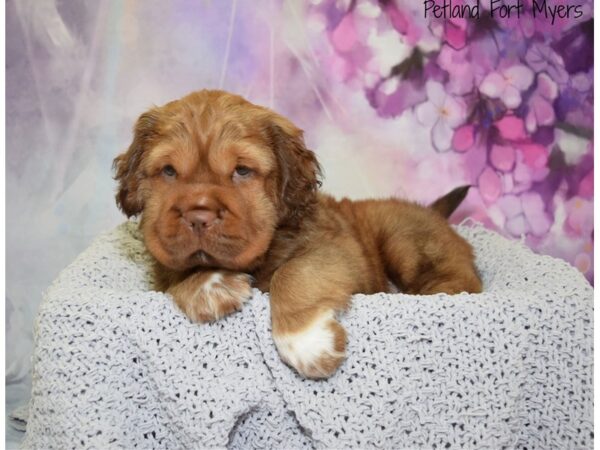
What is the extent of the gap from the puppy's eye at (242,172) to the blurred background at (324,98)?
1.95 m

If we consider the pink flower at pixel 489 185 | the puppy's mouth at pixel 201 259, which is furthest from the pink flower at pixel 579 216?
the puppy's mouth at pixel 201 259

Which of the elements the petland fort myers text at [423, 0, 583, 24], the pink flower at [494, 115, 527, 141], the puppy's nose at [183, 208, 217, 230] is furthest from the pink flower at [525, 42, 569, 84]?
the puppy's nose at [183, 208, 217, 230]

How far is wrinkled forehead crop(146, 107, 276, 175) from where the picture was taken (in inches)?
122

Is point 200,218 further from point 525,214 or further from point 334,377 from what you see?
point 525,214

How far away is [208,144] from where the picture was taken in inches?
123

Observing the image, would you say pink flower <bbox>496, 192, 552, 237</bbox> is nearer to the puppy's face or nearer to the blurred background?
the blurred background

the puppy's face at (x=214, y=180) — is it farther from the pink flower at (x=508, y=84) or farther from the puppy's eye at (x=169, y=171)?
the pink flower at (x=508, y=84)

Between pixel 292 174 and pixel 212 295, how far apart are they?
0.68 meters

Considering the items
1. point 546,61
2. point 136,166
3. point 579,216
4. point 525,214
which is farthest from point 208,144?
point 579,216

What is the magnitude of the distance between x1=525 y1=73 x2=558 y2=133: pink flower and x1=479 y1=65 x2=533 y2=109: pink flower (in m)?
0.08

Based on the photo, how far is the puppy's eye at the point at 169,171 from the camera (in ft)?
10.5

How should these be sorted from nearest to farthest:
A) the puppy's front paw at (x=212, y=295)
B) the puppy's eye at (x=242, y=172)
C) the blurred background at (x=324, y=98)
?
1. the puppy's front paw at (x=212, y=295)
2. the puppy's eye at (x=242, y=172)
3. the blurred background at (x=324, y=98)

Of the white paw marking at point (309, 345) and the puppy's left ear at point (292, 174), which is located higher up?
the puppy's left ear at point (292, 174)

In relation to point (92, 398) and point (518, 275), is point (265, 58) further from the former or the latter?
point (92, 398)
